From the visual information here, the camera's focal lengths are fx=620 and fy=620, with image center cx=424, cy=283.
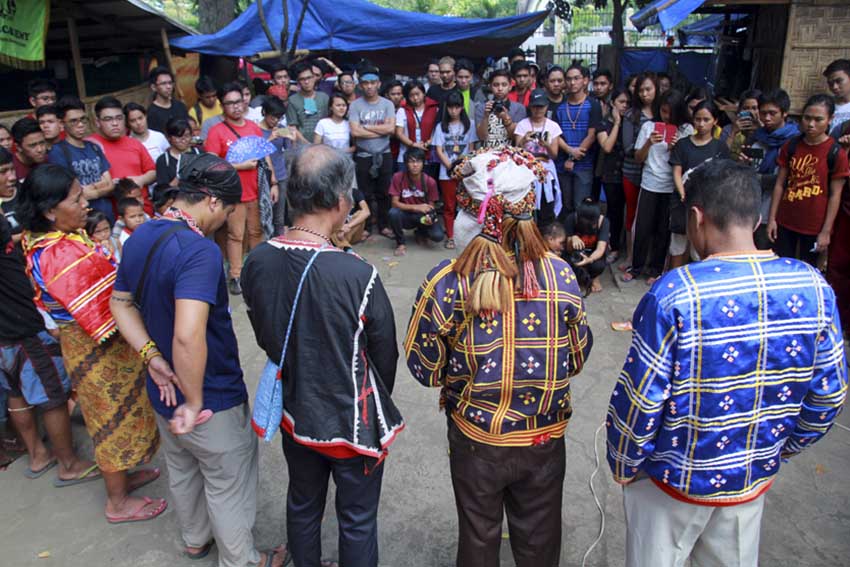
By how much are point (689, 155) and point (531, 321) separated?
12.9 ft

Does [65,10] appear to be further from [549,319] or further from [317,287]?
[549,319]

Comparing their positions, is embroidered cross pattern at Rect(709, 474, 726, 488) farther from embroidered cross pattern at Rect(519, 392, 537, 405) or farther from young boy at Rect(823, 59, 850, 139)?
young boy at Rect(823, 59, 850, 139)

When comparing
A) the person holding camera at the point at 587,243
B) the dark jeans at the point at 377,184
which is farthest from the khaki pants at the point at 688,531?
the dark jeans at the point at 377,184

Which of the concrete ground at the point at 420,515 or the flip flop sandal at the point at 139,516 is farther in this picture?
the flip flop sandal at the point at 139,516

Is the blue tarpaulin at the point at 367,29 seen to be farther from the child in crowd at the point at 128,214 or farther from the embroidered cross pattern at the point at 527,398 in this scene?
the embroidered cross pattern at the point at 527,398

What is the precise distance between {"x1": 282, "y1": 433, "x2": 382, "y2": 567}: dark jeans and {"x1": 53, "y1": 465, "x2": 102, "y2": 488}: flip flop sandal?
154 centimetres

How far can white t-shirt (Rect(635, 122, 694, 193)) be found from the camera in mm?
5527

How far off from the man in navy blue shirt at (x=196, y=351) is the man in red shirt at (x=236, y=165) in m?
3.12

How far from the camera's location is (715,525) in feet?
6.38

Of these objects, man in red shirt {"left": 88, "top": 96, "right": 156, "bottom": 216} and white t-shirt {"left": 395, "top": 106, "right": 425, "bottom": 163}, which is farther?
white t-shirt {"left": 395, "top": 106, "right": 425, "bottom": 163}

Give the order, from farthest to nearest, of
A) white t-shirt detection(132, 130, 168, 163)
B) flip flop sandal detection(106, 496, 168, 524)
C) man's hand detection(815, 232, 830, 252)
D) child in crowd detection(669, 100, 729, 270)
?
white t-shirt detection(132, 130, 168, 163)
child in crowd detection(669, 100, 729, 270)
man's hand detection(815, 232, 830, 252)
flip flop sandal detection(106, 496, 168, 524)

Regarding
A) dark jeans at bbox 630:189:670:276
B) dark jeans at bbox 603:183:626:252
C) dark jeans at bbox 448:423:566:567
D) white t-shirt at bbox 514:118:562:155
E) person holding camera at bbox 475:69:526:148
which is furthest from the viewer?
dark jeans at bbox 603:183:626:252

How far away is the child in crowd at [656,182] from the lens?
18.0ft

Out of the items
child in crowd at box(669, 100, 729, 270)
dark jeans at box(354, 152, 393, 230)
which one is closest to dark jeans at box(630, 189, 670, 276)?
child in crowd at box(669, 100, 729, 270)
